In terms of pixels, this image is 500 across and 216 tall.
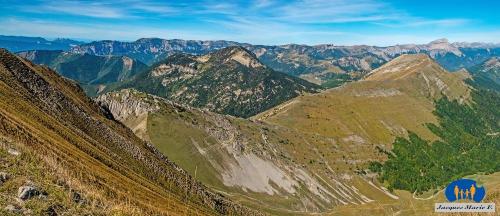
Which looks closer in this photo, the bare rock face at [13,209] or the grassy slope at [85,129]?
the bare rock face at [13,209]

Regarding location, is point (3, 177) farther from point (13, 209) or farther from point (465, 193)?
point (465, 193)

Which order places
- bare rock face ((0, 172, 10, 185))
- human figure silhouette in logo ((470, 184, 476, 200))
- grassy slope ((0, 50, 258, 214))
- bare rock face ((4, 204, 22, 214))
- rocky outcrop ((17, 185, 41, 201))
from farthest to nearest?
grassy slope ((0, 50, 258, 214)) → human figure silhouette in logo ((470, 184, 476, 200)) → bare rock face ((0, 172, 10, 185)) → rocky outcrop ((17, 185, 41, 201)) → bare rock face ((4, 204, 22, 214))

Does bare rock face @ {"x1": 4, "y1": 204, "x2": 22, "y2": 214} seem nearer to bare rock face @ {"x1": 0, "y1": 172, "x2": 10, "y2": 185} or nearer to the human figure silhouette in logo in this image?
bare rock face @ {"x1": 0, "y1": 172, "x2": 10, "y2": 185}

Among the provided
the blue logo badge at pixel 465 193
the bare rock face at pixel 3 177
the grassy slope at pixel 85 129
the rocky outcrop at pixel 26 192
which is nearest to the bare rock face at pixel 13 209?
the rocky outcrop at pixel 26 192

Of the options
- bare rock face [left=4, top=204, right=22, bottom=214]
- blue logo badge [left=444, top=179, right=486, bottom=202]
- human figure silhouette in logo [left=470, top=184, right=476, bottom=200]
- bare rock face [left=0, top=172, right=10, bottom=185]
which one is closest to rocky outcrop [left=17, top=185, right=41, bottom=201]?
bare rock face [left=4, top=204, right=22, bottom=214]

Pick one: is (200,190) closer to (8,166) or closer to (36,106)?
(36,106)

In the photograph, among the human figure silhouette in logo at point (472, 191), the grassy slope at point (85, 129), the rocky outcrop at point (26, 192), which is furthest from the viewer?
the grassy slope at point (85, 129)

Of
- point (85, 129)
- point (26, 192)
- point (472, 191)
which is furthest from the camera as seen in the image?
point (85, 129)

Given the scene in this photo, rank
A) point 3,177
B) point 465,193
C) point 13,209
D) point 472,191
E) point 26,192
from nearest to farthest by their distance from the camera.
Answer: point 13,209, point 26,192, point 3,177, point 465,193, point 472,191

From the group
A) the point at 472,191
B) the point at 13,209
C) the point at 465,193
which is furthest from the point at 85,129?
the point at 472,191

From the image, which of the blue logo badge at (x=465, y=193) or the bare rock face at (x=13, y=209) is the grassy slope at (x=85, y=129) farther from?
the bare rock face at (x=13, y=209)

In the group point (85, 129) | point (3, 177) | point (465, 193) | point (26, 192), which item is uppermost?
point (3, 177)
